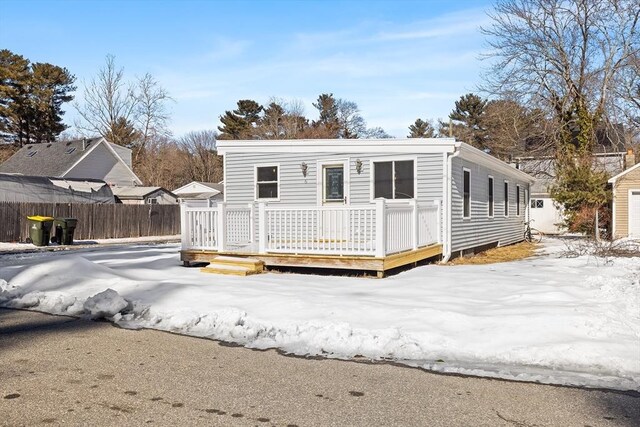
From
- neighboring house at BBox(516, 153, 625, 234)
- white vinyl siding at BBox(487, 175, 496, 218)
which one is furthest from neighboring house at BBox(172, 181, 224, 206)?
white vinyl siding at BBox(487, 175, 496, 218)

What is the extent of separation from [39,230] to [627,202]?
2422cm

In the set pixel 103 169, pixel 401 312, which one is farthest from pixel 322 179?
pixel 103 169

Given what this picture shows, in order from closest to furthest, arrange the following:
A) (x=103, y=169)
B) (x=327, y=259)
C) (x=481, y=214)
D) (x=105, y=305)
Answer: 1. (x=105, y=305)
2. (x=327, y=259)
3. (x=481, y=214)
4. (x=103, y=169)

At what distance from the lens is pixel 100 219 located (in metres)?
26.0

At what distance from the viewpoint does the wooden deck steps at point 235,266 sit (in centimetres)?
994

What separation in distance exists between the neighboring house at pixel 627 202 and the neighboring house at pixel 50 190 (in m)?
26.6

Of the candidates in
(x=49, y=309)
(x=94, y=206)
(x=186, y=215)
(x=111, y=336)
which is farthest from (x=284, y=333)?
(x=94, y=206)

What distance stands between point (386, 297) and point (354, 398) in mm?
3660

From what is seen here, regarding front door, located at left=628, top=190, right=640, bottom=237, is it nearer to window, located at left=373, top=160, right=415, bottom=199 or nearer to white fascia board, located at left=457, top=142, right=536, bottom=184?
white fascia board, located at left=457, top=142, right=536, bottom=184

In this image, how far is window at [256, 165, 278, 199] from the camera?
1371cm

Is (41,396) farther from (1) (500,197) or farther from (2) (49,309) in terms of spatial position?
(1) (500,197)

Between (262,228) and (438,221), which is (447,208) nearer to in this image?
(438,221)

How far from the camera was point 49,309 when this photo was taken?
7152 mm

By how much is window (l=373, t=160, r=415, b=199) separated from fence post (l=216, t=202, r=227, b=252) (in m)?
3.85
